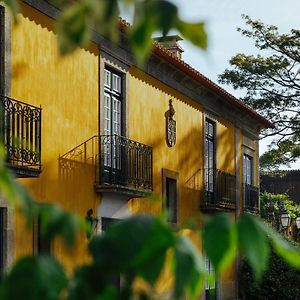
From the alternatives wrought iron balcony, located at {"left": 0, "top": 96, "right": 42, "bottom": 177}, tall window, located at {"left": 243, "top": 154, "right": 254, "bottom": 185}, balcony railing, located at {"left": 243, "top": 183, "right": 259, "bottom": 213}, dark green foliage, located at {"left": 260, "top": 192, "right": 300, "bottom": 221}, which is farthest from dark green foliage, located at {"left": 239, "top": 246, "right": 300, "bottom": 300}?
wrought iron balcony, located at {"left": 0, "top": 96, "right": 42, "bottom": 177}

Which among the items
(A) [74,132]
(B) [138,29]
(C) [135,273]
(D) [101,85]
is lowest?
(C) [135,273]

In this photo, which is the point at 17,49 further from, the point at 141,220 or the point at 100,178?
the point at 141,220

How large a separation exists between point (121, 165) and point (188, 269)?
14792 millimetres

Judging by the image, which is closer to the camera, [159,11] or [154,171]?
[159,11]

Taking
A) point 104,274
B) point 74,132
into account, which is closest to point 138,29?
point 104,274

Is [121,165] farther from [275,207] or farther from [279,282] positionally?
[275,207]

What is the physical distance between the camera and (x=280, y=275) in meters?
23.9

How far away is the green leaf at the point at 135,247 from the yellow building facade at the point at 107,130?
6.98 metres

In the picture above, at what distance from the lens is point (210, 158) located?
76.6 feet

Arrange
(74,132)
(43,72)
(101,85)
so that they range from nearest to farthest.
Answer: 1. (43,72)
2. (74,132)
3. (101,85)

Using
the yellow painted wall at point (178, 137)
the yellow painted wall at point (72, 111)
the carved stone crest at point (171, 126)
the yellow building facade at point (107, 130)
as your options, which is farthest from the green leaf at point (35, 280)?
the carved stone crest at point (171, 126)

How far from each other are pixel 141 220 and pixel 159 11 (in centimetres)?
39

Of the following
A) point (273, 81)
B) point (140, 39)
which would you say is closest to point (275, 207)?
point (273, 81)

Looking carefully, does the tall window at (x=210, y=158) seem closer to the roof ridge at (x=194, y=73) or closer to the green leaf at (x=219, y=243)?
the roof ridge at (x=194, y=73)
